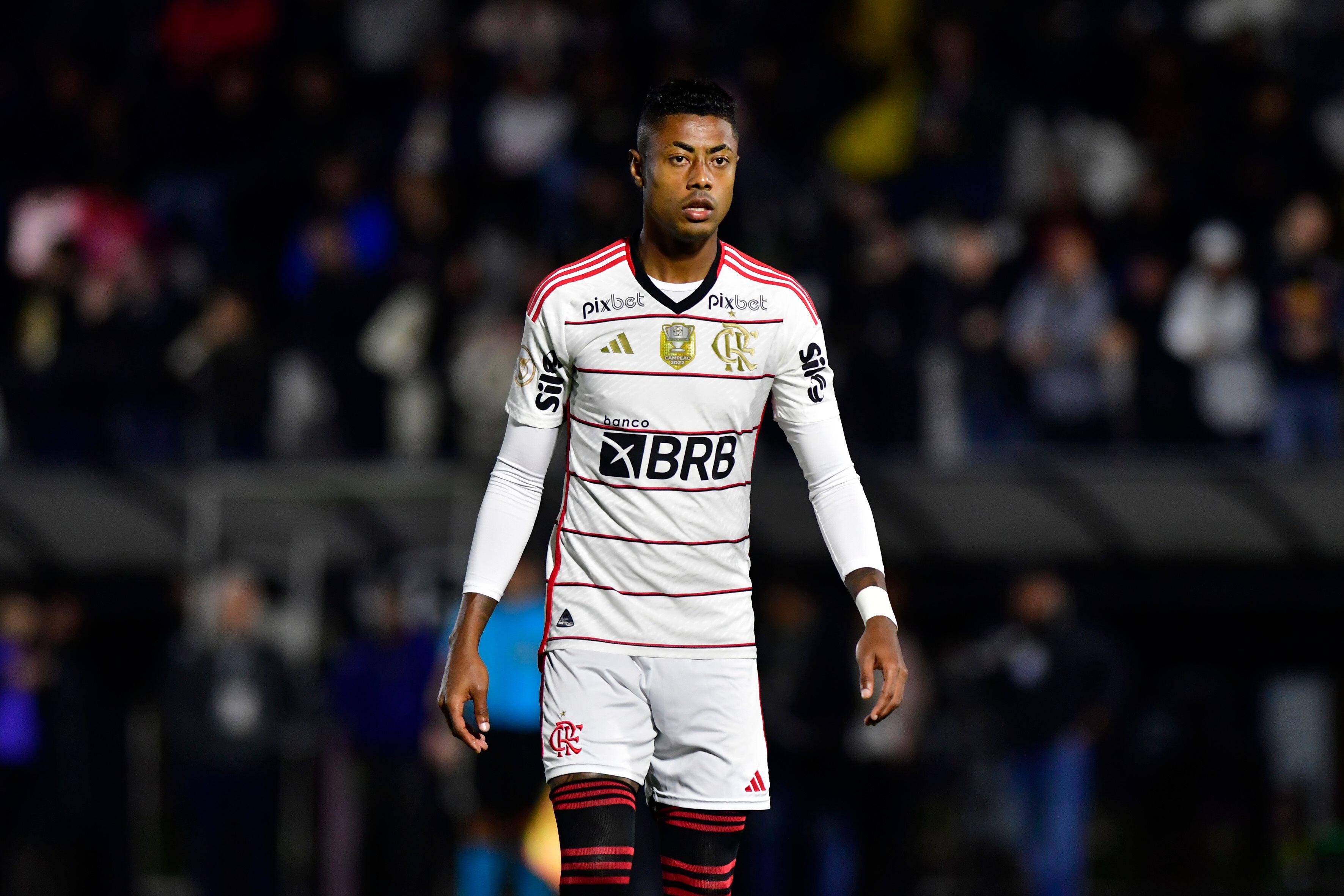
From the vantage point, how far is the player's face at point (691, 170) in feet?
16.4

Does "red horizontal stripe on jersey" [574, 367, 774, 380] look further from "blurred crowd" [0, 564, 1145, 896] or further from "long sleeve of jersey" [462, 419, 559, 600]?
"blurred crowd" [0, 564, 1145, 896]

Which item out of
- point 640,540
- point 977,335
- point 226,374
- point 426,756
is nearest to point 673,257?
point 640,540

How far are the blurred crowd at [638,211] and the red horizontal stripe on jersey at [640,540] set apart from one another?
25.4 feet

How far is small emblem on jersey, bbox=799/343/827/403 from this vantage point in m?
5.25

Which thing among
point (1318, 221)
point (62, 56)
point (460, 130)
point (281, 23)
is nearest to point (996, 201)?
point (1318, 221)


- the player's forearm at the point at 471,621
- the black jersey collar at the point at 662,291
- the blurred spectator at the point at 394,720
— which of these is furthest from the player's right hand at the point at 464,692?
the blurred spectator at the point at 394,720

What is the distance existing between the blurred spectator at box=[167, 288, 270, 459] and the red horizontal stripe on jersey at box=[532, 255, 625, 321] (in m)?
8.67

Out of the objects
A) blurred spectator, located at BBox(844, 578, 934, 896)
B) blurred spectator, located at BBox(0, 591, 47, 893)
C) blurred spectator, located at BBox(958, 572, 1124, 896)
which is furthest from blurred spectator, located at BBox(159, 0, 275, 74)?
blurred spectator, located at BBox(958, 572, 1124, 896)

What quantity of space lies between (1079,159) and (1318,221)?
223 cm

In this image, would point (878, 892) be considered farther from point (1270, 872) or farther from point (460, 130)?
point (460, 130)

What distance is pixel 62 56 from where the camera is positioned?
54.1 feet

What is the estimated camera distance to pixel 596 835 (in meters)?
4.97

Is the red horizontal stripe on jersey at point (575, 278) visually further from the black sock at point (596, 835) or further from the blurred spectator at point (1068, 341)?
the blurred spectator at point (1068, 341)

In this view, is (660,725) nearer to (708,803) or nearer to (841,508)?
(708,803)
